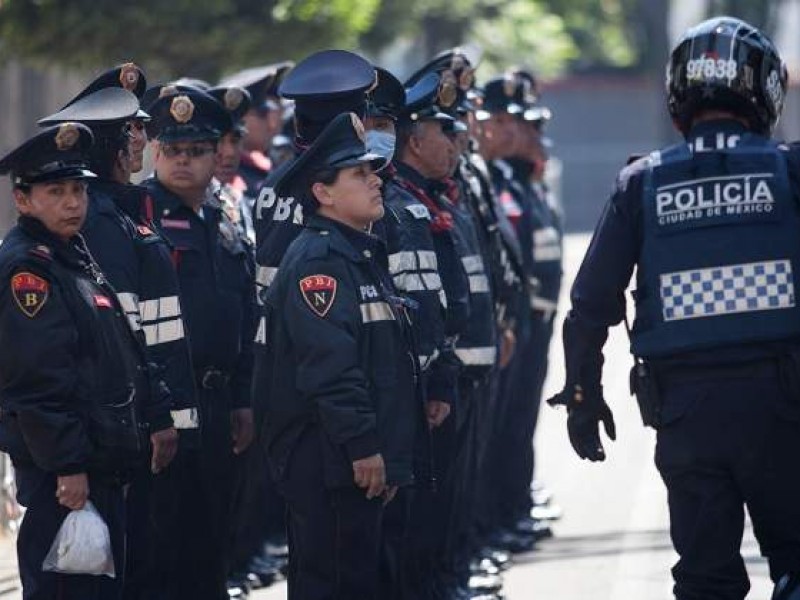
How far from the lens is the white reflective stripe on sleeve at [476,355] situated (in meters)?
9.81

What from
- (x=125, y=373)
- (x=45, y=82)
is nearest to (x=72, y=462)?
(x=125, y=373)

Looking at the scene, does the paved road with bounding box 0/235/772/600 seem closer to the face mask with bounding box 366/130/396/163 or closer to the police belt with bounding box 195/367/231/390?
the police belt with bounding box 195/367/231/390

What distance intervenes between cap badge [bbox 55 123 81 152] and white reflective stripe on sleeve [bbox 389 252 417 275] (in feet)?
5.18

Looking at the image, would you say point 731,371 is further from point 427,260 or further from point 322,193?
point 427,260

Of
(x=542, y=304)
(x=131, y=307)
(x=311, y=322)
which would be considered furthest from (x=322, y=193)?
(x=542, y=304)

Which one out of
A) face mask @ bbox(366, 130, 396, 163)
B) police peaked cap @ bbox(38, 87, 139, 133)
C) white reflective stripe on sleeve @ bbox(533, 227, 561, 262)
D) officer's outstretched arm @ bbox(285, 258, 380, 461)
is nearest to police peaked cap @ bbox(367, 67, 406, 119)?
face mask @ bbox(366, 130, 396, 163)

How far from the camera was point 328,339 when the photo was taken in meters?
7.57

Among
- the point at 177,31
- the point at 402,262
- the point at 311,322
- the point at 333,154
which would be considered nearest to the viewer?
the point at 311,322

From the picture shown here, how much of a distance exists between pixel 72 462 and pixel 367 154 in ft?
4.65

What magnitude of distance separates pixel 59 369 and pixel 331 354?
0.84 m

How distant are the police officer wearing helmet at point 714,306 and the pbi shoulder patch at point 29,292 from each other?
164cm

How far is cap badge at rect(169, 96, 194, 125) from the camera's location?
9.59 m

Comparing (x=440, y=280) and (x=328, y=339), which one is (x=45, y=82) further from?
(x=328, y=339)

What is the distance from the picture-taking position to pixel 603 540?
39.0 ft
